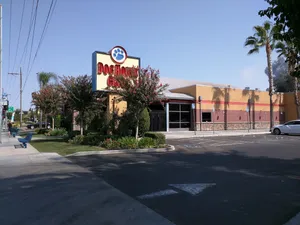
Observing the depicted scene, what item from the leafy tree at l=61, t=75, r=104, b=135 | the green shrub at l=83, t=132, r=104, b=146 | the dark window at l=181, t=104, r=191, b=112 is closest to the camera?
the green shrub at l=83, t=132, r=104, b=146

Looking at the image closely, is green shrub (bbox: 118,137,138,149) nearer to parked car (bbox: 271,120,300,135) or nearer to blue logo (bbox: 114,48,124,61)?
blue logo (bbox: 114,48,124,61)

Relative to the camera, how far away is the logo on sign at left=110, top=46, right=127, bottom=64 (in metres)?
17.8

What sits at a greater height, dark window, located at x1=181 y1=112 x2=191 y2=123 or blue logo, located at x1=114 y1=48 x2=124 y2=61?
blue logo, located at x1=114 y1=48 x2=124 y2=61

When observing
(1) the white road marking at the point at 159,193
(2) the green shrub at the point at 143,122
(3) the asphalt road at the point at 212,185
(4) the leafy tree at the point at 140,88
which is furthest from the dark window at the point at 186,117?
(1) the white road marking at the point at 159,193

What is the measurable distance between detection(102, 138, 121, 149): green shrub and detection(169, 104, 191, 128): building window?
51.1 ft

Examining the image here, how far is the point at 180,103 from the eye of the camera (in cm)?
2973

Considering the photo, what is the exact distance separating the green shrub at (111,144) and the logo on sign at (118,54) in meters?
6.19

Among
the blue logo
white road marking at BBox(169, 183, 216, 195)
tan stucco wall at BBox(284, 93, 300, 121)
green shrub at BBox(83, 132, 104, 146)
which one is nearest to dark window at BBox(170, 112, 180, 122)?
the blue logo

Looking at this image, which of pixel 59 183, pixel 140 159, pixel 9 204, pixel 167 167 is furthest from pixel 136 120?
pixel 9 204

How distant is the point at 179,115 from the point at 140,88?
1631 centimetres

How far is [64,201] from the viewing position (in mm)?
5633

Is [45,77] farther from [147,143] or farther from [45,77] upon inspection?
[147,143]

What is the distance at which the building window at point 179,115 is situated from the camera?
2939cm

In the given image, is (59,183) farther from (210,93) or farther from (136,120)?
(210,93)
